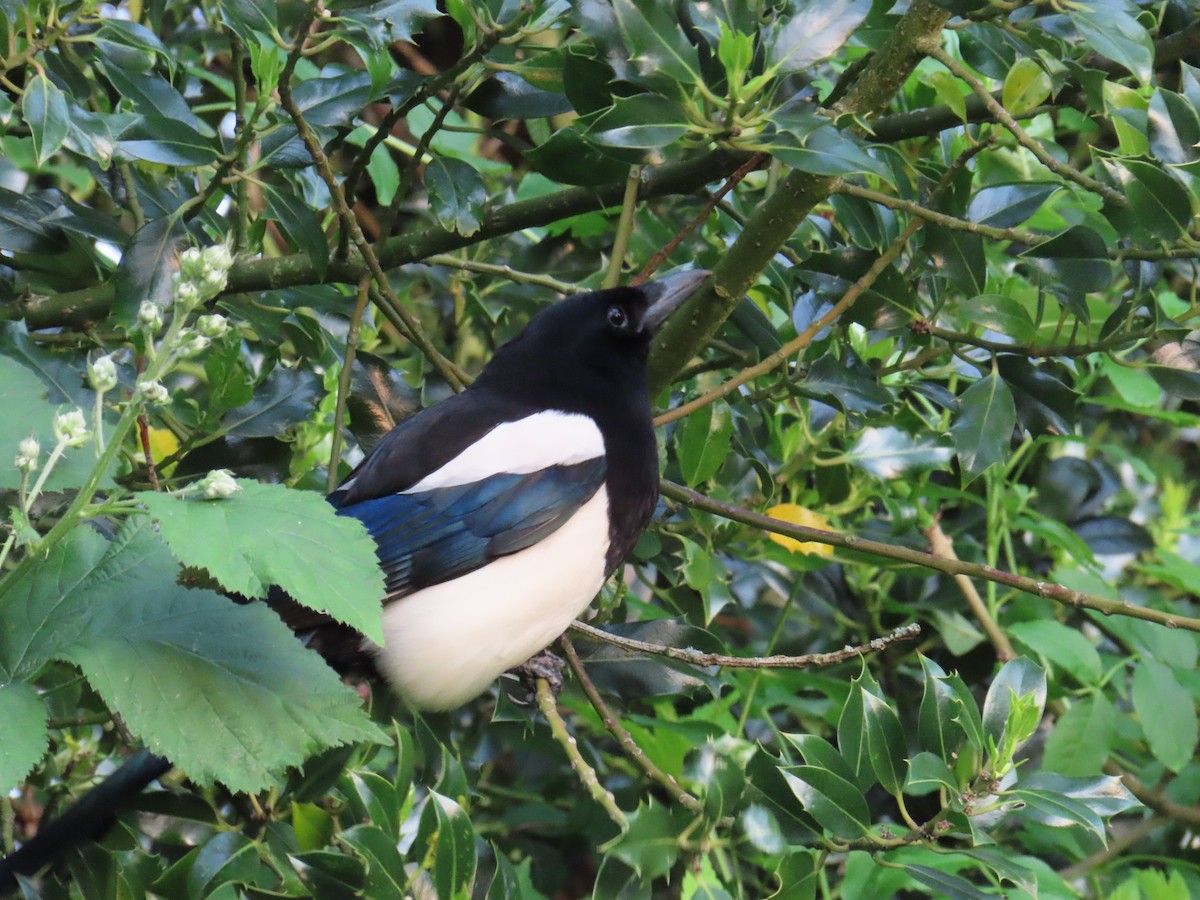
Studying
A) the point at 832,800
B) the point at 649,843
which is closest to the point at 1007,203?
the point at 832,800

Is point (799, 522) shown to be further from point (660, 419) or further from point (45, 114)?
point (45, 114)

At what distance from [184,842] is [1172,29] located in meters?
1.80

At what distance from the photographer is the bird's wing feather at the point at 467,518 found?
2047mm

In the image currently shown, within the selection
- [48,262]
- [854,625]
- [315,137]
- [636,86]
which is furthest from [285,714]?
[854,625]

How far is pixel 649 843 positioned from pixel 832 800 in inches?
7.8

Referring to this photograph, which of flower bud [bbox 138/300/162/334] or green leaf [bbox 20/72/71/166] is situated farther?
green leaf [bbox 20/72/71/166]

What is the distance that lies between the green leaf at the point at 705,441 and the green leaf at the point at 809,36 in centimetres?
57

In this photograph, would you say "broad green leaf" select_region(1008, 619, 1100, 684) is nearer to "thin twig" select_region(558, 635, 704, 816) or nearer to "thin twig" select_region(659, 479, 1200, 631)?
"thin twig" select_region(659, 479, 1200, 631)

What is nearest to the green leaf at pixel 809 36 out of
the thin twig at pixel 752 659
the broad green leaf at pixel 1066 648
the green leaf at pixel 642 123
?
the green leaf at pixel 642 123

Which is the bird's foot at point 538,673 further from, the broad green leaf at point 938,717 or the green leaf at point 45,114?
the green leaf at point 45,114

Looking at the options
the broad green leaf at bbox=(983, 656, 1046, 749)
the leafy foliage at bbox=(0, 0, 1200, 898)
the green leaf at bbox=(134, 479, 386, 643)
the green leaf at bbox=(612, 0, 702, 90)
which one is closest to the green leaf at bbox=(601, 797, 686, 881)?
the leafy foliage at bbox=(0, 0, 1200, 898)

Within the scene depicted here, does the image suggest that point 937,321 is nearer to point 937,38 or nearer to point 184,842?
point 937,38

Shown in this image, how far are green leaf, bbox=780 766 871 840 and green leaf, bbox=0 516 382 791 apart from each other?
0.49 m

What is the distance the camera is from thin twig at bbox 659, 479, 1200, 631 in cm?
156
